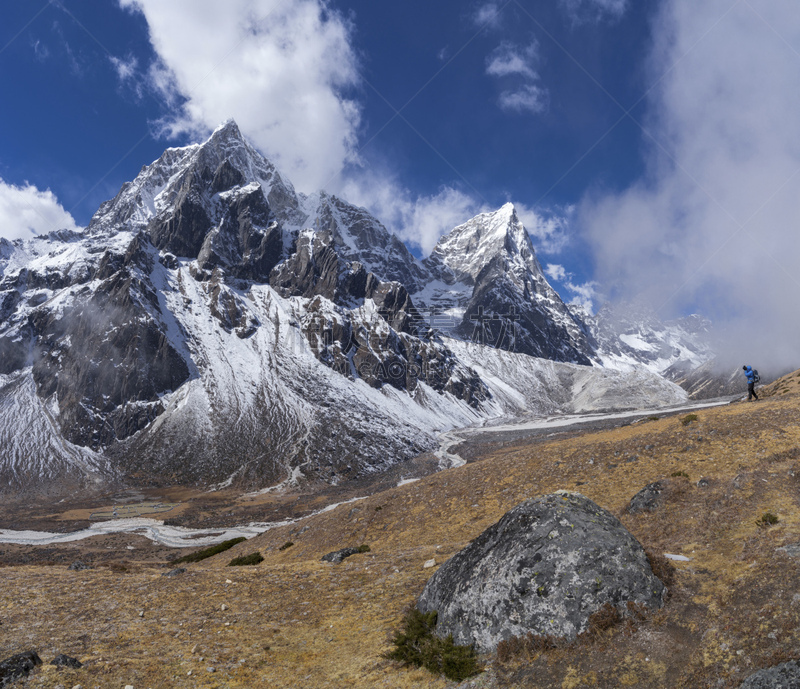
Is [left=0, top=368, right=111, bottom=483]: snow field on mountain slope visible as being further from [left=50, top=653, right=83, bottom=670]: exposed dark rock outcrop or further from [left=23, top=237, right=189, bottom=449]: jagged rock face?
[left=50, top=653, right=83, bottom=670]: exposed dark rock outcrop

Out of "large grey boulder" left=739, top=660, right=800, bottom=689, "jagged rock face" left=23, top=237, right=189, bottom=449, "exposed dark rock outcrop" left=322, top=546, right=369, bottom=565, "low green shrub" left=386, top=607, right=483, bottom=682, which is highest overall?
"jagged rock face" left=23, top=237, right=189, bottom=449

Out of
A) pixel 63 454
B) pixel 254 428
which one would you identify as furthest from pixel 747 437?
pixel 63 454

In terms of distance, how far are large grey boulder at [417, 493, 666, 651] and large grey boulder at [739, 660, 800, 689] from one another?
2.85m

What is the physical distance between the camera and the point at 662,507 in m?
17.9

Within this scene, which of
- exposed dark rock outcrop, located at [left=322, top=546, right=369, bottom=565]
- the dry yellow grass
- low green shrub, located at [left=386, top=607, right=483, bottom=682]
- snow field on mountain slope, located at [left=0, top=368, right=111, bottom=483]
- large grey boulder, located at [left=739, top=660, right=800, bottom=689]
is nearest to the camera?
large grey boulder, located at [left=739, top=660, right=800, bottom=689]

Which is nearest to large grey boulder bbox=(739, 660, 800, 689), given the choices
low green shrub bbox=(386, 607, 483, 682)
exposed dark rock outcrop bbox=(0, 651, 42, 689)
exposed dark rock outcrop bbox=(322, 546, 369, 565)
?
low green shrub bbox=(386, 607, 483, 682)

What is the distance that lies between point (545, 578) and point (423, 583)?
21.1ft

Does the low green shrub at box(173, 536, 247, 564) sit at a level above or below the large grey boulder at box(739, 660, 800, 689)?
below

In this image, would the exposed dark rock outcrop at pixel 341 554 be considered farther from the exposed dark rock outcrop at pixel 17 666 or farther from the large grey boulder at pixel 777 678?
the large grey boulder at pixel 777 678

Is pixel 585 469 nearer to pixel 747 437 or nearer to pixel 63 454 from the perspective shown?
pixel 747 437

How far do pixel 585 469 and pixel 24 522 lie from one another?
112 m

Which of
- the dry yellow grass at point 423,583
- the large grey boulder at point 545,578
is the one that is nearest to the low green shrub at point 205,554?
the dry yellow grass at point 423,583

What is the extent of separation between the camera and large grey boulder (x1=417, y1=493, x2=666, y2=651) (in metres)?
10.3

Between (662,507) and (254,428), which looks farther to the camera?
(254,428)
